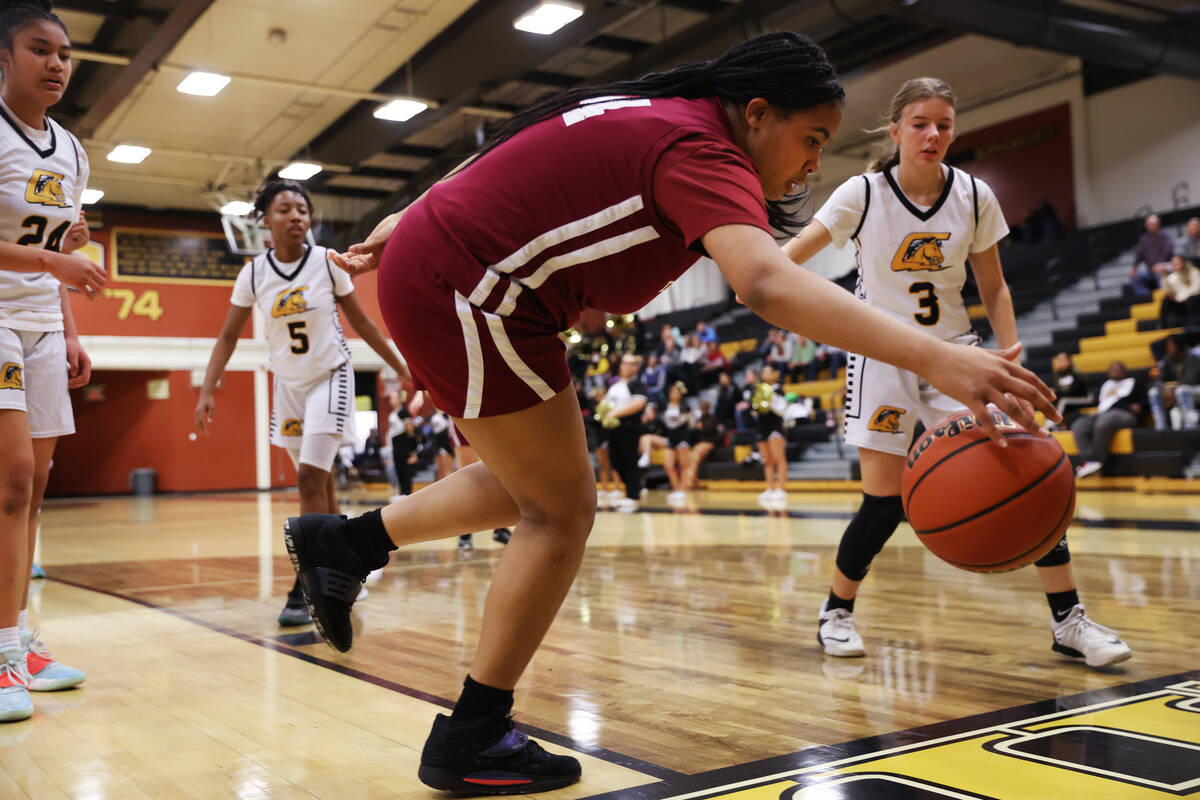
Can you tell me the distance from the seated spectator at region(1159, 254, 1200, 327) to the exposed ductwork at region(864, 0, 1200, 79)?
308cm

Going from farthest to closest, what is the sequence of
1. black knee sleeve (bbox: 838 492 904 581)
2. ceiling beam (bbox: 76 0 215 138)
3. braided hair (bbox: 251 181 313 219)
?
ceiling beam (bbox: 76 0 215 138) < braided hair (bbox: 251 181 313 219) < black knee sleeve (bbox: 838 492 904 581)

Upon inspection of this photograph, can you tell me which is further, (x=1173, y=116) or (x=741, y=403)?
(x=1173, y=116)

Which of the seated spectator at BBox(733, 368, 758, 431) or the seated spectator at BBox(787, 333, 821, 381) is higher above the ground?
the seated spectator at BBox(787, 333, 821, 381)

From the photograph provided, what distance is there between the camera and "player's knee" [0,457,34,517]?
281 centimetres

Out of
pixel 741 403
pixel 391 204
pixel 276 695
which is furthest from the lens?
pixel 391 204

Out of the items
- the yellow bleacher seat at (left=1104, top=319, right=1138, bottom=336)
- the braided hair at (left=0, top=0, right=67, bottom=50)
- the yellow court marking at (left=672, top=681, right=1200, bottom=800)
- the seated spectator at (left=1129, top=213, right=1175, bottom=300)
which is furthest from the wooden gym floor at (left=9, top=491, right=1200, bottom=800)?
the seated spectator at (left=1129, top=213, right=1175, bottom=300)

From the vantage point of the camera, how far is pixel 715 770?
204 cm

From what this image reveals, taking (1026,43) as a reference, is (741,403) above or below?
below

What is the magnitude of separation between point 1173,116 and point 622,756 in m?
19.1

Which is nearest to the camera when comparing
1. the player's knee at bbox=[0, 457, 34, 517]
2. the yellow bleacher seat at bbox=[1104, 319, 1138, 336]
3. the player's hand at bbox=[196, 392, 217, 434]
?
the player's knee at bbox=[0, 457, 34, 517]

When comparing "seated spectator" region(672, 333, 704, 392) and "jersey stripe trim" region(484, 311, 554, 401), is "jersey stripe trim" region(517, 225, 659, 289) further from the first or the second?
"seated spectator" region(672, 333, 704, 392)

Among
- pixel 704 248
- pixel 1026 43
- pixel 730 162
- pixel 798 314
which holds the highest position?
pixel 1026 43

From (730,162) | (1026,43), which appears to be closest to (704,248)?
(730,162)

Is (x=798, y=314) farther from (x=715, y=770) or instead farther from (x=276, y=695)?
(x=276, y=695)
